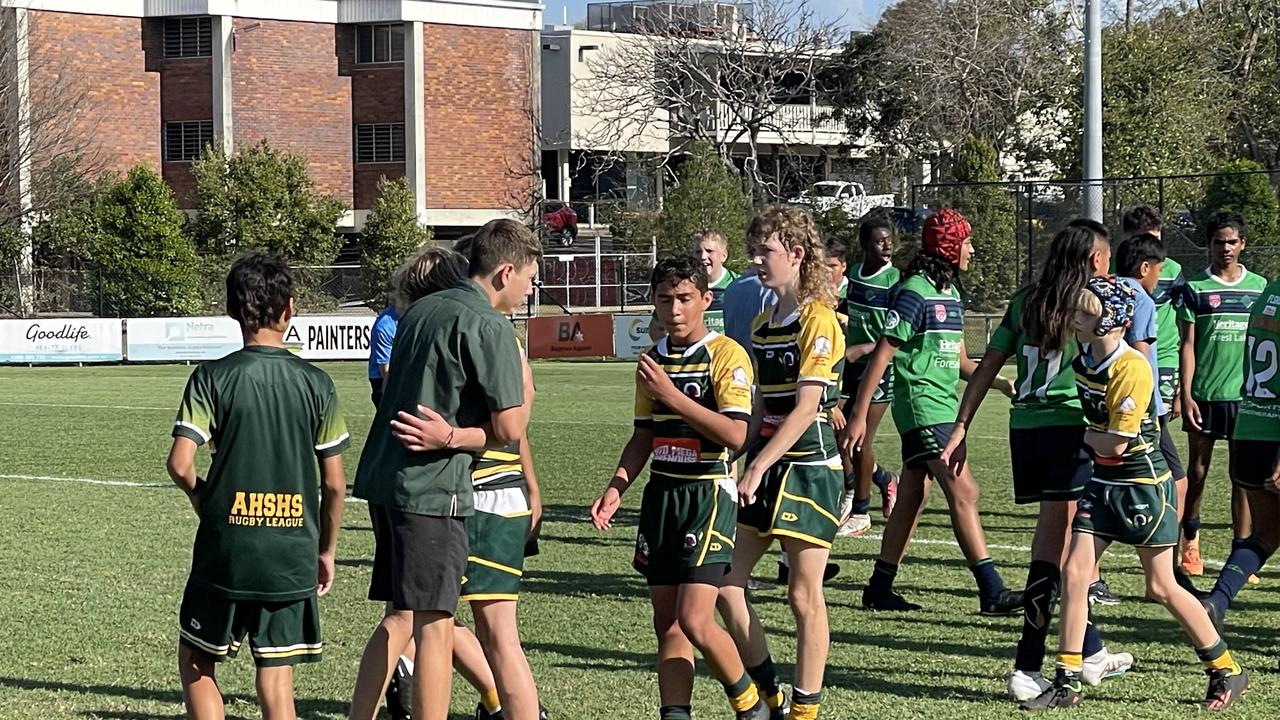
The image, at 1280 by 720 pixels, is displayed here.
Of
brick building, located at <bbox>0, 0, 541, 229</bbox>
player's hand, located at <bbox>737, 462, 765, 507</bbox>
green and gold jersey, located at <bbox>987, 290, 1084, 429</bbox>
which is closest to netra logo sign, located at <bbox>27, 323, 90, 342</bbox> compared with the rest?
brick building, located at <bbox>0, 0, 541, 229</bbox>

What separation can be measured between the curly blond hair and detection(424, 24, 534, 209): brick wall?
165 feet

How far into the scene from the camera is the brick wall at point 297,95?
5338 centimetres

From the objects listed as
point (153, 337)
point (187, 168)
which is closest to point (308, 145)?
point (187, 168)

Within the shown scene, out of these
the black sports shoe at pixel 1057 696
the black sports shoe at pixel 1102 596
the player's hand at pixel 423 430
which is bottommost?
the black sports shoe at pixel 1102 596

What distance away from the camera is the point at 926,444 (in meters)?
8.76

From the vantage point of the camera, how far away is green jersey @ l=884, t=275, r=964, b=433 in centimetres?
873

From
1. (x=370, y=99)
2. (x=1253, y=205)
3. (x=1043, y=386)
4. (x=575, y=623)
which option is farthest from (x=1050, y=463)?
(x=370, y=99)

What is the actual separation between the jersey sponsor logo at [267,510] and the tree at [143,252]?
3565 cm

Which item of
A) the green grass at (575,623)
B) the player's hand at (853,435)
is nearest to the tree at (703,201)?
the green grass at (575,623)

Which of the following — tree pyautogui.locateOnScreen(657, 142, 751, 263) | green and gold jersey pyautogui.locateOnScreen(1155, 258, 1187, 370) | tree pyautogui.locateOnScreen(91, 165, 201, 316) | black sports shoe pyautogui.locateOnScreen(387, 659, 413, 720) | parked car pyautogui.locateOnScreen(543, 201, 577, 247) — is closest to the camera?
black sports shoe pyautogui.locateOnScreen(387, 659, 413, 720)

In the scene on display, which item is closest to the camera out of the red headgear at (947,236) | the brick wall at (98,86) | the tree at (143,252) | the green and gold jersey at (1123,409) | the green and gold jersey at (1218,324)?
the green and gold jersey at (1123,409)

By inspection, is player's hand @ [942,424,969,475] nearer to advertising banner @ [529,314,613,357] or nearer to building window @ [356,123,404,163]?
advertising banner @ [529,314,613,357]

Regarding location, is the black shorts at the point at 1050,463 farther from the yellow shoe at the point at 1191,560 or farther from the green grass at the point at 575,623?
the yellow shoe at the point at 1191,560

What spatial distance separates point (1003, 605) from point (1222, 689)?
1.99m
